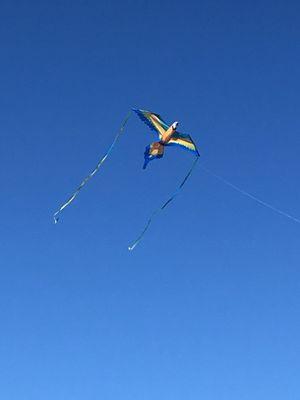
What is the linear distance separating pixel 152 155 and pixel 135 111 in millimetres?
1766

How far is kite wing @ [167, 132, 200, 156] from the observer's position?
1661cm

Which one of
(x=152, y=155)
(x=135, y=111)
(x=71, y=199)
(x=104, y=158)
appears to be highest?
(x=135, y=111)

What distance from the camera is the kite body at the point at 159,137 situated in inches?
657

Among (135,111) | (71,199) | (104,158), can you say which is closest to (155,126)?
(135,111)

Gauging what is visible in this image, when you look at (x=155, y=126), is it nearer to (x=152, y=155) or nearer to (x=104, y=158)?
(x=152, y=155)

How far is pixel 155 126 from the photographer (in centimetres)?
1691

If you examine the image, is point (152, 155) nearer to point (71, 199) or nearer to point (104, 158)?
point (104, 158)

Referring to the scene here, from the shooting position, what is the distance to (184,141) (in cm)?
1670

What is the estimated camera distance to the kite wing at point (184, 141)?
16.6 metres

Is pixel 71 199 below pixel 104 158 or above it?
below

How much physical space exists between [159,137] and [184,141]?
36.3 inches

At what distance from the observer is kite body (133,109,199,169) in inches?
657

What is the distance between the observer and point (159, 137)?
16.8 meters

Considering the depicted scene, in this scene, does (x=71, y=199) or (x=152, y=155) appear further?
(x=152, y=155)
